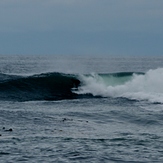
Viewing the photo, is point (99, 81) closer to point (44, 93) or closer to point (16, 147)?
point (44, 93)

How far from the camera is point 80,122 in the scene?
22859 mm

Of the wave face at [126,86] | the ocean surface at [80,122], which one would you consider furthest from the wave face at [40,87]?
the wave face at [126,86]

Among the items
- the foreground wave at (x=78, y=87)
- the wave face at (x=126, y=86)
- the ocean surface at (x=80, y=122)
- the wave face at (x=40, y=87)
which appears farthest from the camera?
the wave face at (x=126, y=86)

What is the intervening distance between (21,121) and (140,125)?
566cm

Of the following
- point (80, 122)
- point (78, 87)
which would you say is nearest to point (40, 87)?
point (78, 87)

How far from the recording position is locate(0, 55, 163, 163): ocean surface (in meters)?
15.6

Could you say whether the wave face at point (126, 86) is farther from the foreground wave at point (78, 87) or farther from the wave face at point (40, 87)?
the wave face at point (40, 87)

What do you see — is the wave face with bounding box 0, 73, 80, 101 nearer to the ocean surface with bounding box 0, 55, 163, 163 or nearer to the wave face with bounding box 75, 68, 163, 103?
the ocean surface with bounding box 0, 55, 163, 163

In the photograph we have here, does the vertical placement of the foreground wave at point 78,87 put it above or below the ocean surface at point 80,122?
above

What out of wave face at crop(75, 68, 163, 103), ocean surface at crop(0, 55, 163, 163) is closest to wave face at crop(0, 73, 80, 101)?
ocean surface at crop(0, 55, 163, 163)

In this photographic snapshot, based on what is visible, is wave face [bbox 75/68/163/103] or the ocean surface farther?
wave face [bbox 75/68/163/103]

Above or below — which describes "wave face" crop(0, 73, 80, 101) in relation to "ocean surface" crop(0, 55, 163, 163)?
above

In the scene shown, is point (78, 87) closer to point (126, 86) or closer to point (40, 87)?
point (40, 87)

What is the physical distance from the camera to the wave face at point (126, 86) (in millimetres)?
38000
